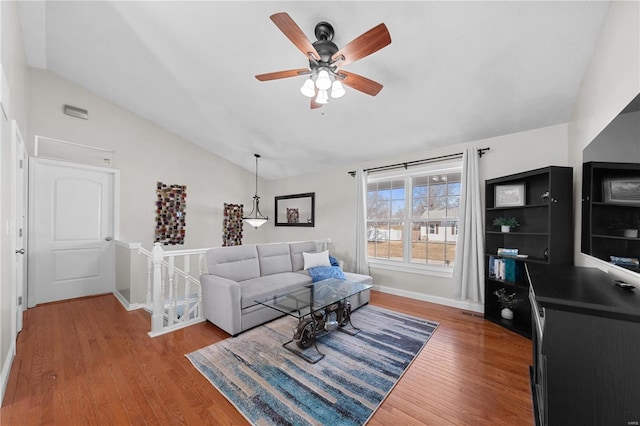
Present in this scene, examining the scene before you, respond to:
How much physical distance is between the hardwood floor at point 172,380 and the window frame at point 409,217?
93 cm

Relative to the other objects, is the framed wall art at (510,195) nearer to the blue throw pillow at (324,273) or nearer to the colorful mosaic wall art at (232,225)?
the blue throw pillow at (324,273)

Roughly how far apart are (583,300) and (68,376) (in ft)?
11.1

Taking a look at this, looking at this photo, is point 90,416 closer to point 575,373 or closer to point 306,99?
point 575,373

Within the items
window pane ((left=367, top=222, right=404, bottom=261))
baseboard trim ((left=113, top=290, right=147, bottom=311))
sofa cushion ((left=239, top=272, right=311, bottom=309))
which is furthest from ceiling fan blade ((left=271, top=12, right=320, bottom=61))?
baseboard trim ((left=113, top=290, right=147, bottom=311))

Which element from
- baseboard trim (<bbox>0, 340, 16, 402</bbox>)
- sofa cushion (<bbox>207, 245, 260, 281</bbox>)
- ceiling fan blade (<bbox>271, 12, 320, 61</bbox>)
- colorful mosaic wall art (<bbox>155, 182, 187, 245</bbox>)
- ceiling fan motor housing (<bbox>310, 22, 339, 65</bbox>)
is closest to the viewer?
ceiling fan blade (<bbox>271, 12, 320, 61</bbox>)

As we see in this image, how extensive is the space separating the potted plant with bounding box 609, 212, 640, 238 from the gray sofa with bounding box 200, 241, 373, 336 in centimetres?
258

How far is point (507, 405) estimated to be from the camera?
169 centimetres

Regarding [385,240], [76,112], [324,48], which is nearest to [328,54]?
[324,48]

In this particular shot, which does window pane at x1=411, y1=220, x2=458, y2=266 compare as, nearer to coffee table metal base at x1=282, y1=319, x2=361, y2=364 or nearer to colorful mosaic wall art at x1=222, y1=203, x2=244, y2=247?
coffee table metal base at x1=282, y1=319, x2=361, y2=364

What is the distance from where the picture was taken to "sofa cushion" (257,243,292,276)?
3590 millimetres

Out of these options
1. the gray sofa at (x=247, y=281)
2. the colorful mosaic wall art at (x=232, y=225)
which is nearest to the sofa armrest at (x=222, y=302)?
the gray sofa at (x=247, y=281)

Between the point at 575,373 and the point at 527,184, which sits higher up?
the point at 527,184

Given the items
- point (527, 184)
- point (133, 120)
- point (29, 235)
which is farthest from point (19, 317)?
point (527, 184)

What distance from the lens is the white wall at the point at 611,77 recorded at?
1.34m
